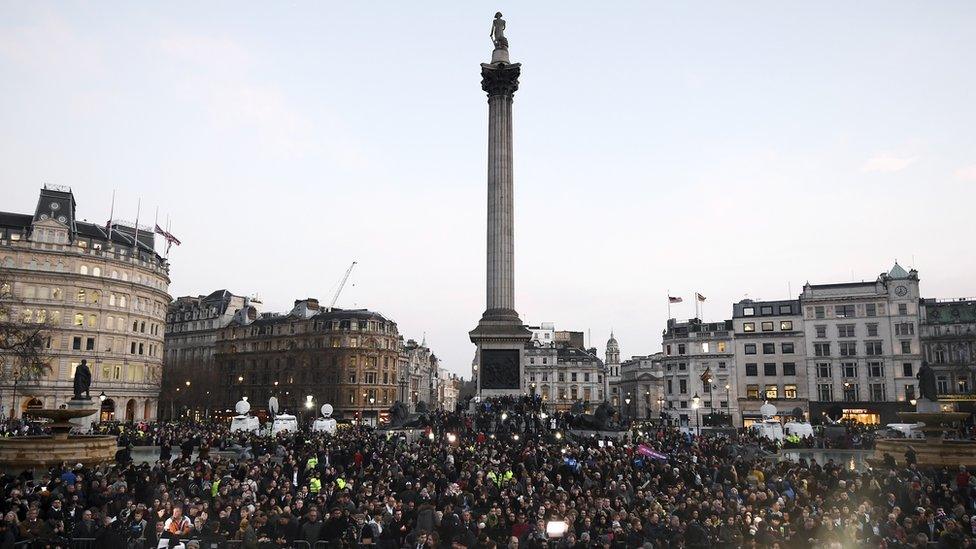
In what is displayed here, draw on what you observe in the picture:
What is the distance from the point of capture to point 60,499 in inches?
647

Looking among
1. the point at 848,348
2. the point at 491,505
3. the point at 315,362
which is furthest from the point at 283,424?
the point at 848,348

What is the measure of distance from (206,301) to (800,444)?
362ft

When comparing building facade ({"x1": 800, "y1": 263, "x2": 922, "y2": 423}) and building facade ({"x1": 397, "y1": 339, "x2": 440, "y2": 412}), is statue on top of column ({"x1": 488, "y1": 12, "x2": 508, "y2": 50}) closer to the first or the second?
building facade ({"x1": 800, "y1": 263, "x2": 922, "y2": 423})

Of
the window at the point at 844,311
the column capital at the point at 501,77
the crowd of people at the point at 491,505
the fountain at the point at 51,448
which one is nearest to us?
the crowd of people at the point at 491,505

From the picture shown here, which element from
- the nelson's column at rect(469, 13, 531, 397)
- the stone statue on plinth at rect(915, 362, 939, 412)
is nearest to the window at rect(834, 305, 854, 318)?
the nelson's column at rect(469, 13, 531, 397)

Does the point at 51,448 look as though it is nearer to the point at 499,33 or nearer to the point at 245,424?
the point at 245,424

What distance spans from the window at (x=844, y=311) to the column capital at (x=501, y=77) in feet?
172

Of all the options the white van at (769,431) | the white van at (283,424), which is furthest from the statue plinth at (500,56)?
the white van at (769,431)

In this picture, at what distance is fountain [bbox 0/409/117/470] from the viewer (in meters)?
23.7

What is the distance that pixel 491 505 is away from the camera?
17.7 meters

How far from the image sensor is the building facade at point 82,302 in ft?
239

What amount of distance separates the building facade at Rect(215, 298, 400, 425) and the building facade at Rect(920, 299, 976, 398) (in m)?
71.7

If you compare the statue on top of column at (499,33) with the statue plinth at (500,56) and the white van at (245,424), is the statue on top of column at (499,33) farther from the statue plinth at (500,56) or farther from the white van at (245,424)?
the white van at (245,424)

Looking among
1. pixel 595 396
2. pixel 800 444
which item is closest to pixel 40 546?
pixel 800 444
